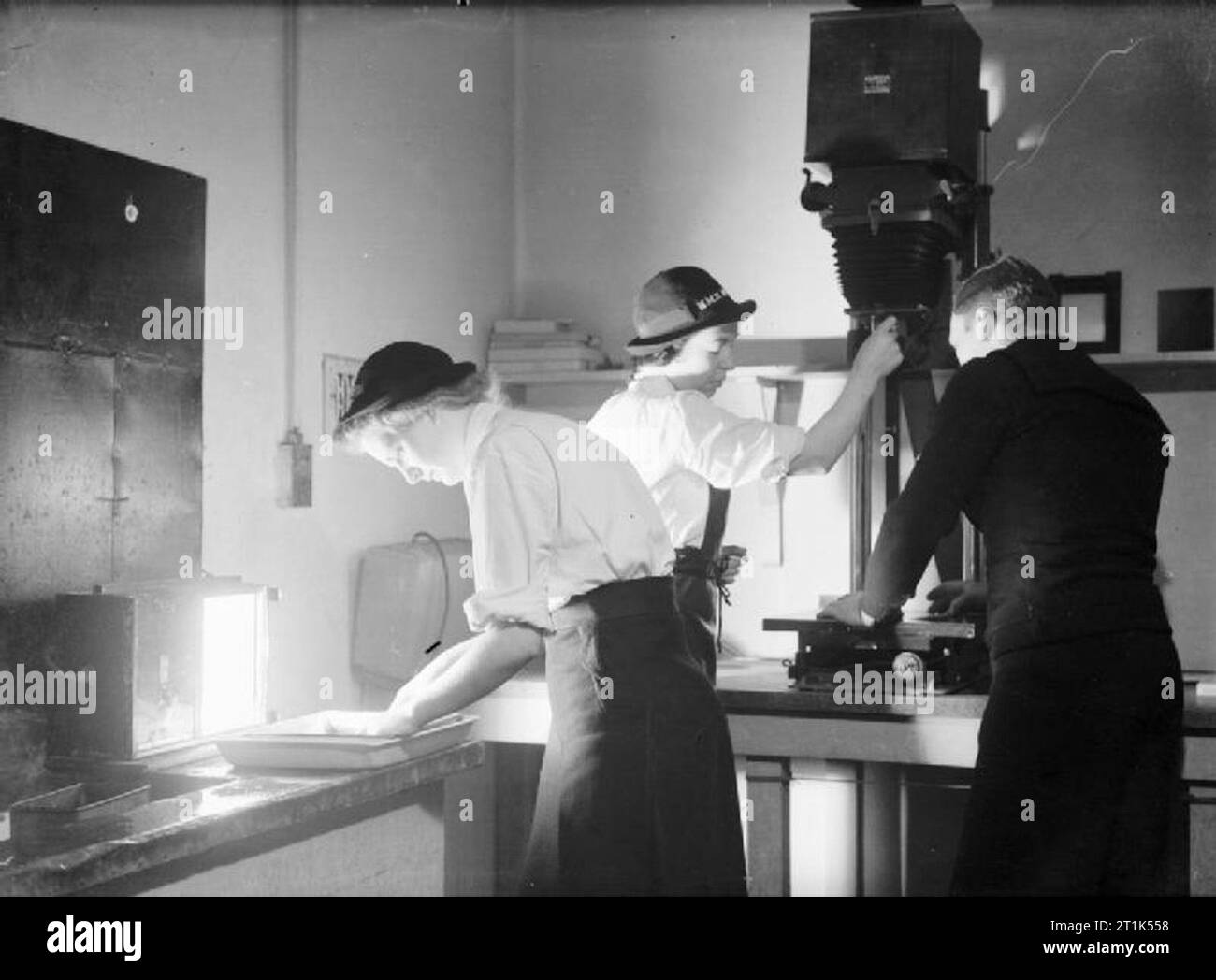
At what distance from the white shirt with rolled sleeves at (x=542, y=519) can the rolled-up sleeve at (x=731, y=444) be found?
2.38ft

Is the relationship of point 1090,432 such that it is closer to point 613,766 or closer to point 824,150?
point 613,766

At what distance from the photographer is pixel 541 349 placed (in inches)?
199

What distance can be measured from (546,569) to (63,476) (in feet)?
3.26

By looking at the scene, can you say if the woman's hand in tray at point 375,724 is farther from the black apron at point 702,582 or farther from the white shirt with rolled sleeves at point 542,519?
the black apron at point 702,582

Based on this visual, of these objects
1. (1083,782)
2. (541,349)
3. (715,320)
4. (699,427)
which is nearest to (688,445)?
(699,427)

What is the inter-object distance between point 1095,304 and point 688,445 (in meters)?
1.74

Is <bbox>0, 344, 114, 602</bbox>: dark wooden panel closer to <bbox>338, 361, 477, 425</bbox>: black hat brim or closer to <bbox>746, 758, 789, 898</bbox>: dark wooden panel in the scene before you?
<bbox>338, 361, 477, 425</bbox>: black hat brim

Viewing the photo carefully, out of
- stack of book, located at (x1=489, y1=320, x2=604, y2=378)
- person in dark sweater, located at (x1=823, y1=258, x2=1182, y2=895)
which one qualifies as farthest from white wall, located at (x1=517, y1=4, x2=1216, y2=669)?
person in dark sweater, located at (x1=823, y1=258, x2=1182, y2=895)

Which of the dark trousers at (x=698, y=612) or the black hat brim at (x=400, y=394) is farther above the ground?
the black hat brim at (x=400, y=394)

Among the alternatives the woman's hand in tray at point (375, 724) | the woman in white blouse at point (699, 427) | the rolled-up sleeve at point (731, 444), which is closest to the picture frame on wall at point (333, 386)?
the woman in white blouse at point (699, 427)

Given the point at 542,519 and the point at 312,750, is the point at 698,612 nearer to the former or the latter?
the point at 542,519

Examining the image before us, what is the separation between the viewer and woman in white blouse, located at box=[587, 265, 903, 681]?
137 inches

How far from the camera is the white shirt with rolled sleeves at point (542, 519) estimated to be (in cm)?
260

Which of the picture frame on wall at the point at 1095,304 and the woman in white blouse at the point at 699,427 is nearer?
the woman in white blouse at the point at 699,427
